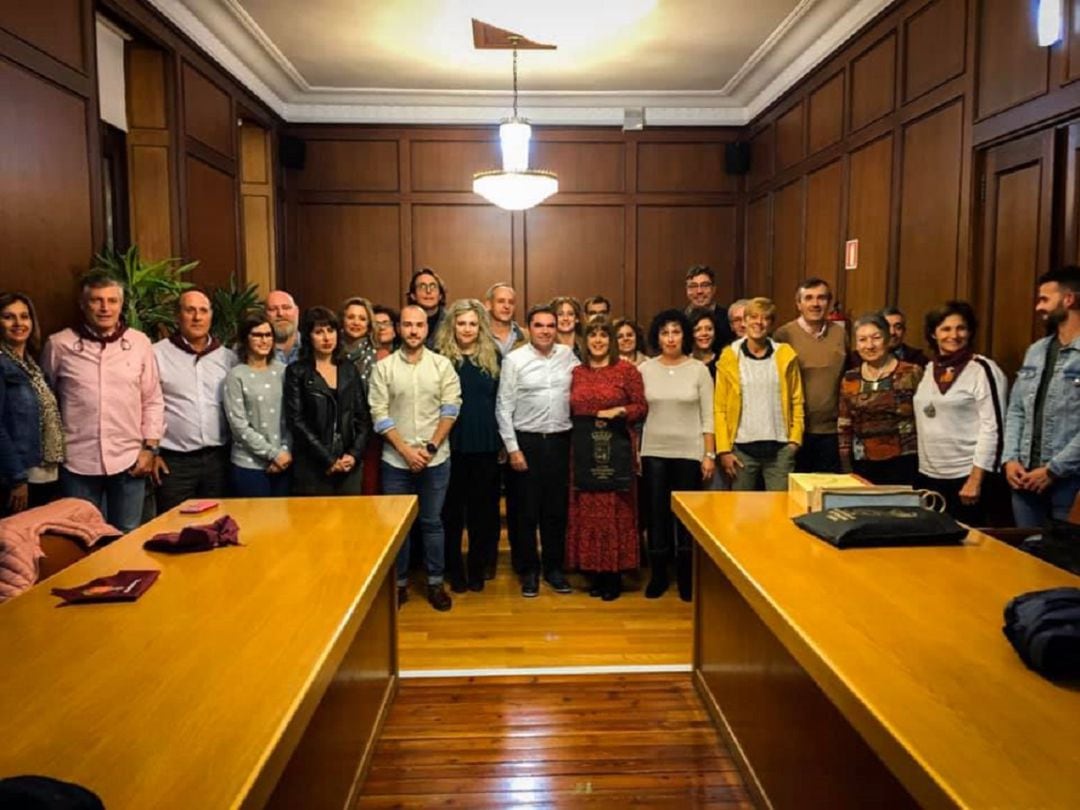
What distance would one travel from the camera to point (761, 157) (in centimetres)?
696

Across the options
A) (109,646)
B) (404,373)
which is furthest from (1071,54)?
(109,646)

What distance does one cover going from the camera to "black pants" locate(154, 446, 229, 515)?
3805 mm

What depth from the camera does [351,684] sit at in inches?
91.7

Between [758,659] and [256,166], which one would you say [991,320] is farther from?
[256,166]

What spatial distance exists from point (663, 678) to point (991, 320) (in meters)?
2.20

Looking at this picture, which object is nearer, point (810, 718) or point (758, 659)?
point (810, 718)

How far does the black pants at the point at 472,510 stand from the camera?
165 inches

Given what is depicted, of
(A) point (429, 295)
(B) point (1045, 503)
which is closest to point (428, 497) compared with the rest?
(A) point (429, 295)

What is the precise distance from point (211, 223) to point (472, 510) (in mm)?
2772

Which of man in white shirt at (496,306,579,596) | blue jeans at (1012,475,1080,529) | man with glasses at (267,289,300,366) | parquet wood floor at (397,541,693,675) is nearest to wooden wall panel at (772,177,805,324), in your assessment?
man in white shirt at (496,306,579,596)

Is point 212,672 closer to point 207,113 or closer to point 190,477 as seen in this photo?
point 190,477

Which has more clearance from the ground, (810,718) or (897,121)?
(897,121)

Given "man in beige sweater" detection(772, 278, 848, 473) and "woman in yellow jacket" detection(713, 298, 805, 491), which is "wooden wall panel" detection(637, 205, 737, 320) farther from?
A: "woman in yellow jacket" detection(713, 298, 805, 491)

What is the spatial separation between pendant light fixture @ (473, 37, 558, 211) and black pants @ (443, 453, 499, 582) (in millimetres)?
2058
